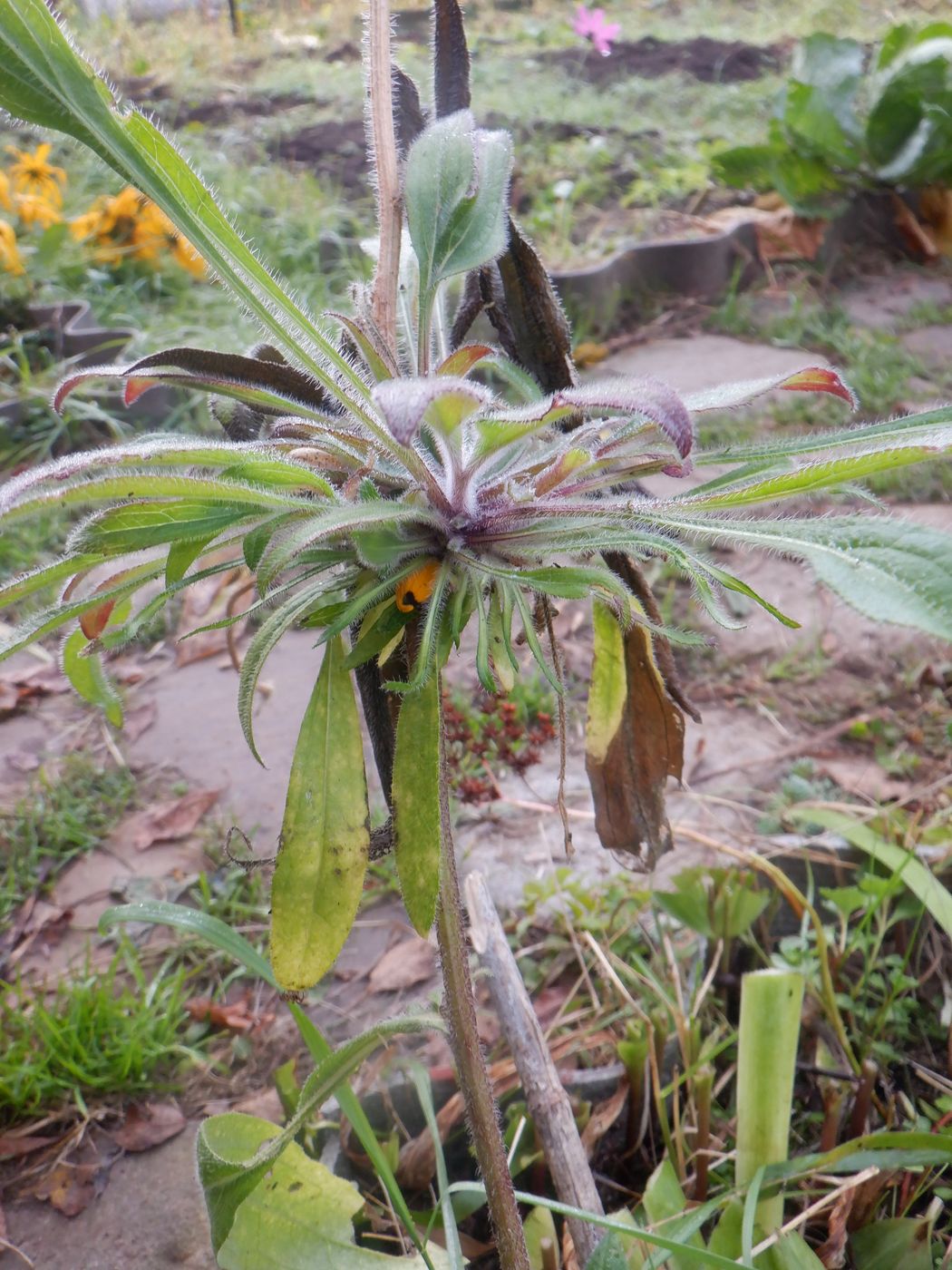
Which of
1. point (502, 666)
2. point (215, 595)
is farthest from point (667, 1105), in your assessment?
point (215, 595)

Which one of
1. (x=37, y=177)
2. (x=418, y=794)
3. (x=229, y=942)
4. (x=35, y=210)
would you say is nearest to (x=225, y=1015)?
(x=229, y=942)

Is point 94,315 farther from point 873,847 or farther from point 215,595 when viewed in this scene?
point 873,847

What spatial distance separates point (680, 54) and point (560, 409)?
7300 millimetres

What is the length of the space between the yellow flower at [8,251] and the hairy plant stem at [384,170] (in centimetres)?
329

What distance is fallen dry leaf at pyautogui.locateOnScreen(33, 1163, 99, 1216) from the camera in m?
1.21

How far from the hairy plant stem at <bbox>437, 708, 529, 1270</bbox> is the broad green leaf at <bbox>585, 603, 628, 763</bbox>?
0.80 ft

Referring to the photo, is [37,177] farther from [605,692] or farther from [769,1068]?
[769,1068]

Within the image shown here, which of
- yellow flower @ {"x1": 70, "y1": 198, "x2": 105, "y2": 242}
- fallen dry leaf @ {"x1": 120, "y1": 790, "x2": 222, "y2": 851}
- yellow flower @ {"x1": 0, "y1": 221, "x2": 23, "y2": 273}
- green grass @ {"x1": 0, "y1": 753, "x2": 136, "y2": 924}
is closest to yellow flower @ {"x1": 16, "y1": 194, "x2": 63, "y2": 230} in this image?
yellow flower @ {"x1": 70, "y1": 198, "x2": 105, "y2": 242}

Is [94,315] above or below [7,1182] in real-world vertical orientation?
above

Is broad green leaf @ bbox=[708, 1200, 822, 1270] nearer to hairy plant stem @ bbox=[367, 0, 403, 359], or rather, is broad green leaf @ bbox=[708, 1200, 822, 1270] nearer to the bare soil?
hairy plant stem @ bbox=[367, 0, 403, 359]

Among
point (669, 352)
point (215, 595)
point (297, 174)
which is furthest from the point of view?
point (297, 174)

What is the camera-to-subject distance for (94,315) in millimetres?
3781

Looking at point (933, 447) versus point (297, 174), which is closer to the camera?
point (933, 447)

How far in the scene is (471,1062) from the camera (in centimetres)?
79
